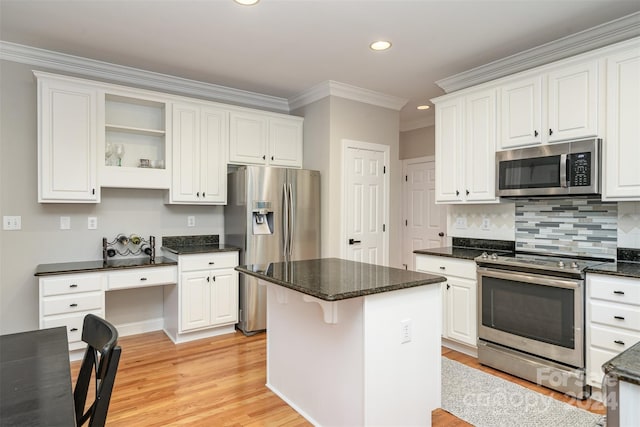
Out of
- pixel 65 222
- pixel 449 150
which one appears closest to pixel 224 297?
A: pixel 65 222

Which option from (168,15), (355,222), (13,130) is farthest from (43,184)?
(355,222)

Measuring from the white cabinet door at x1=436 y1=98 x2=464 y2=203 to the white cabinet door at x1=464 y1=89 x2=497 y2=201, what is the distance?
0.07 m

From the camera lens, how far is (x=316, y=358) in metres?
2.22

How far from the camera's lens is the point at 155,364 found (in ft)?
10.3

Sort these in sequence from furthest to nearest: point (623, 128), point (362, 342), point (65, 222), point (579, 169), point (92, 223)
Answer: point (92, 223), point (65, 222), point (579, 169), point (623, 128), point (362, 342)

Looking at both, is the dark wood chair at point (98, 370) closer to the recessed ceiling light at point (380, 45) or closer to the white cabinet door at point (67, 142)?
the white cabinet door at point (67, 142)

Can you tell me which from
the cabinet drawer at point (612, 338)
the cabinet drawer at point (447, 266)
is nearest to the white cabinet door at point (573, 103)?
the cabinet drawer at point (447, 266)

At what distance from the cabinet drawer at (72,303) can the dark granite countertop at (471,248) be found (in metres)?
2.93

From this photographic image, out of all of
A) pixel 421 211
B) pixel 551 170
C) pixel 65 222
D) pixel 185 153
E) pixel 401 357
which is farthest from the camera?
pixel 421 211

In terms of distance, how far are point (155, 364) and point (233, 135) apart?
2.38m

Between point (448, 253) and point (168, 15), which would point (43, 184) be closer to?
point (168, 15)

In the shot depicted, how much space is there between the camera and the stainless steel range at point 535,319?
254cm

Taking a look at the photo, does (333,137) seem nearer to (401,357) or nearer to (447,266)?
(447,266)

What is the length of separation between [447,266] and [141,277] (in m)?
2.82
